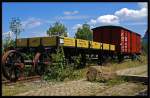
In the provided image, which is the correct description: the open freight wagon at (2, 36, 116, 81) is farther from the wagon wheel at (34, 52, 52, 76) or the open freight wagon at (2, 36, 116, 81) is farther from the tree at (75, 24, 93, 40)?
the tree at (75, 24, 93, 40)

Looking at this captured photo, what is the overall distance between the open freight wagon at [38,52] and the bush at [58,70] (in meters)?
0.45

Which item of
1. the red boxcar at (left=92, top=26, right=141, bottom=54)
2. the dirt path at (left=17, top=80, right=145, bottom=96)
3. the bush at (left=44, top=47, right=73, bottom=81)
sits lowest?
the dirt path at (left=17, top=80, right=145, bottom=96)

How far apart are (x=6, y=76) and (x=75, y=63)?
559cm

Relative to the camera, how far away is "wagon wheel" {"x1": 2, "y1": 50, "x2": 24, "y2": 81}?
11469mm

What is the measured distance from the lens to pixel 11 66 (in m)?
11.9

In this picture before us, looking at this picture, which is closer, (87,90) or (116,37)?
(87,90)

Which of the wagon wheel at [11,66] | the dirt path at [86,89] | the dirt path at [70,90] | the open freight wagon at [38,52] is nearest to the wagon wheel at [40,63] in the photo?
the open freight wagon at [38,52]

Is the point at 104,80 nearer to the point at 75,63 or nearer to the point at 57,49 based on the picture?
the point at 57,49

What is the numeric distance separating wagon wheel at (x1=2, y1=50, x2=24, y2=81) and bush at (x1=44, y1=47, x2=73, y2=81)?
1.14 metres

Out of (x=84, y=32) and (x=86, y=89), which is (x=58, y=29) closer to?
(x=84, y=32)

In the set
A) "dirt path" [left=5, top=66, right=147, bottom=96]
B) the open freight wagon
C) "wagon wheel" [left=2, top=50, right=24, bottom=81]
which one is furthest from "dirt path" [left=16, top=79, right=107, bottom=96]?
the open freight wagon

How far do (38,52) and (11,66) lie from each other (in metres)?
2.23

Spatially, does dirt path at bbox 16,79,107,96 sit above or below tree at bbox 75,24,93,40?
below

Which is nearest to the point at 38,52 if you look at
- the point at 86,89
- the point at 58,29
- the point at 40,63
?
the point at 40,63
